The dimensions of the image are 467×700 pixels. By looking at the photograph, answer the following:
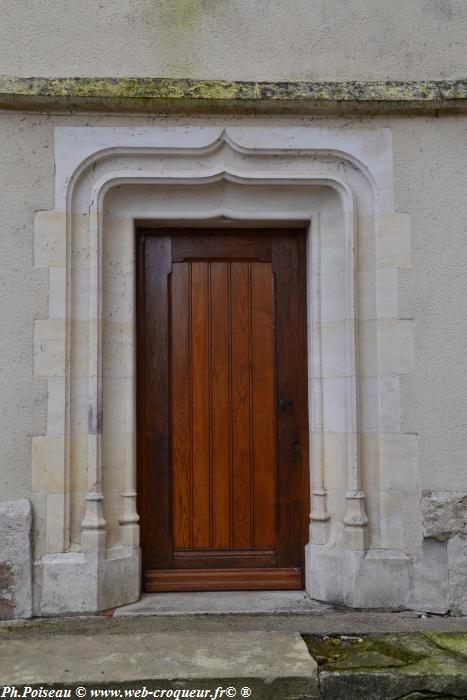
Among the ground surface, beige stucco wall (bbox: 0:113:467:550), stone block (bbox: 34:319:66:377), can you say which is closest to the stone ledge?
beige stucco wall (bbox: 0:113:467:550)

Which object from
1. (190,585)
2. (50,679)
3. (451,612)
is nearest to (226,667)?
(50,679)

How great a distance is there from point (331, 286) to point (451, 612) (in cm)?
187

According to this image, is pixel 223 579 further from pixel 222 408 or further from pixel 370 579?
pixel 222 408

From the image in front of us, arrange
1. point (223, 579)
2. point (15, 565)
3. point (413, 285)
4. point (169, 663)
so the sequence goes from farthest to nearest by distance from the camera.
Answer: point (223, 579)
point (413, 285)
point (15, 565)
point (169, 663)

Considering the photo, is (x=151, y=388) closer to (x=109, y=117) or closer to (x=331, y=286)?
(x=331, y=286)

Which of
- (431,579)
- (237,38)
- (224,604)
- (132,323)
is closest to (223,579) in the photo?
(224,604)

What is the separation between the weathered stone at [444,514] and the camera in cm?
349

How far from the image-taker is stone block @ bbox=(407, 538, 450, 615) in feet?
11.4

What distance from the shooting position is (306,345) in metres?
3.87

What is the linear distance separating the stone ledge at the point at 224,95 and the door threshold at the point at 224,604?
8.81 feet

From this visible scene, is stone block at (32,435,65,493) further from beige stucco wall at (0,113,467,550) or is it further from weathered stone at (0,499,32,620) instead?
weathered stone at (0,499,32,620)

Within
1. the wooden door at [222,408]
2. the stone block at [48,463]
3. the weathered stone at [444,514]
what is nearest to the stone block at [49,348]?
the stone block at [48,463]

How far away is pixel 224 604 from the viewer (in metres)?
3.53

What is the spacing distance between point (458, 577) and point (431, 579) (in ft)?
0.47
